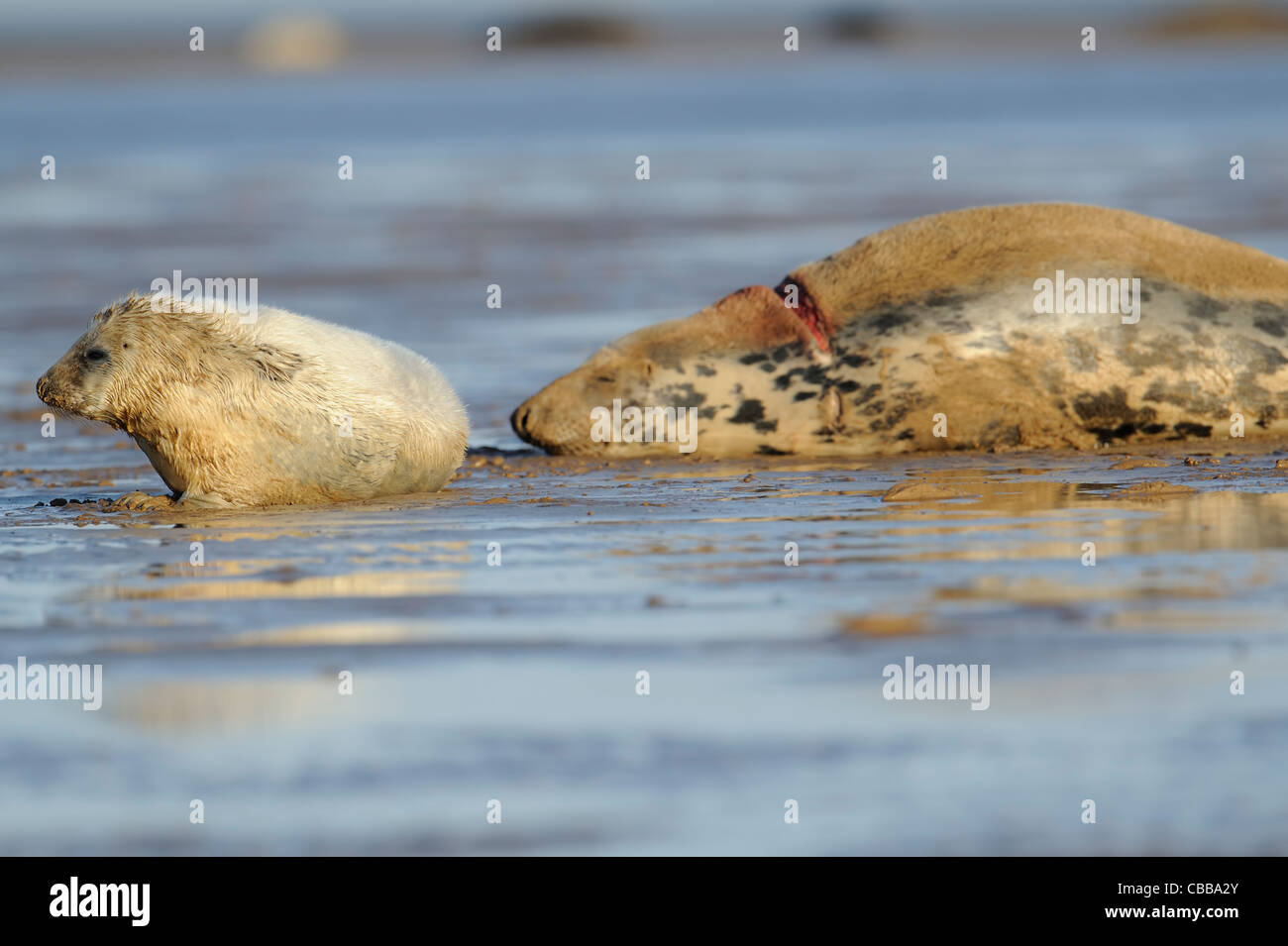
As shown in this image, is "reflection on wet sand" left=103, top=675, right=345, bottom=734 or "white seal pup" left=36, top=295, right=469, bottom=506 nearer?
"reflection on wet sand" left=103, top=675, right=345, bottom=734

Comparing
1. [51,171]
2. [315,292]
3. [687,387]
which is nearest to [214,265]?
[315,292]

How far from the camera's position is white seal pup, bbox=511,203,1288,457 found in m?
9.40

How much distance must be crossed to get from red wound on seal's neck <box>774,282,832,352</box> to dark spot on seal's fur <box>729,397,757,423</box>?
392 mm

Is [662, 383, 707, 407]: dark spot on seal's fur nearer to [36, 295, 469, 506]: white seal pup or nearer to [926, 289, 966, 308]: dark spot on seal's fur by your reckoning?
[926, 289, 966, 308]: dark spot on seal's fur

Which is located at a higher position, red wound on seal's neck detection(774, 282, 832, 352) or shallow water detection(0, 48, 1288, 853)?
red wound on seal's neck detection(774, 282, 832, 352)

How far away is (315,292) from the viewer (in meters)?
17.1

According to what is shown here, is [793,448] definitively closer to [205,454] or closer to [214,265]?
[205,454]

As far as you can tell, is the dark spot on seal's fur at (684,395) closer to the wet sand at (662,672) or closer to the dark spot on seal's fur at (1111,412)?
the wet sand at (662,672)
